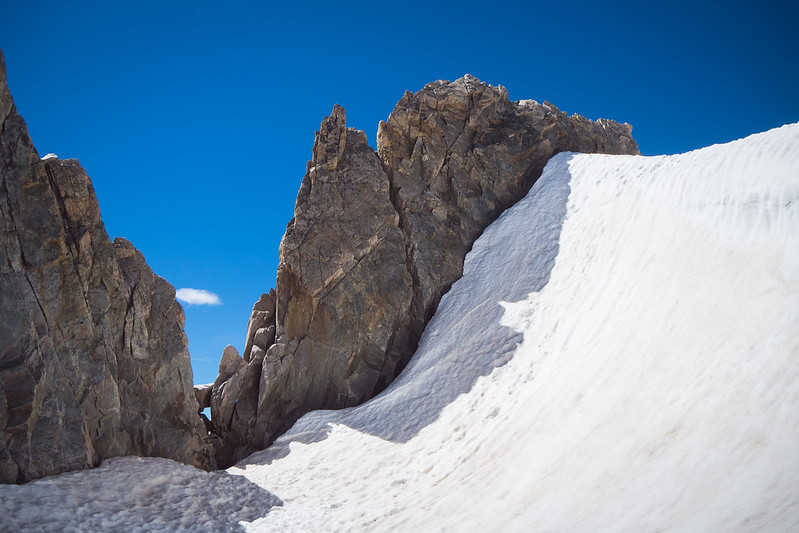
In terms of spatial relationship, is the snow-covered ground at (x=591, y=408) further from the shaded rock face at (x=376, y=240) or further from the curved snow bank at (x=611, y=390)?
the shaded rock face at (x=376, y=240)

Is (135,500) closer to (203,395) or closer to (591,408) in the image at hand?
(203,395)

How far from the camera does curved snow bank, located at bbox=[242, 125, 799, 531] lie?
10.5 m

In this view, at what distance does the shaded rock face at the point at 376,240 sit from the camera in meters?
22.7

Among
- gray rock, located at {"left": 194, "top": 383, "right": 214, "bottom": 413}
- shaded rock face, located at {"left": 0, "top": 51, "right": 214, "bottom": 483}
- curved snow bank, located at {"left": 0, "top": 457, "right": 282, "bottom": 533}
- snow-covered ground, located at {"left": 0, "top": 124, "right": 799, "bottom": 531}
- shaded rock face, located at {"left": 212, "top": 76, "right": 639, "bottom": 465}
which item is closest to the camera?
snow-covered ground, located at {"left": 0, "top": 124, "right": 799, "bottom": 531}

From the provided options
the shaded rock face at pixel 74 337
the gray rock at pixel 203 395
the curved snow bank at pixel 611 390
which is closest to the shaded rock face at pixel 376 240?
the gray rock at pixel 203 395

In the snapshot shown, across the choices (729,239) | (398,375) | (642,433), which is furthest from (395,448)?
(729,239)

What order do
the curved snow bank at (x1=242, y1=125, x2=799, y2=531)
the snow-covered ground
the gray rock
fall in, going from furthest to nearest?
the gray rock < the snow-covered ground < the curved snow bank at (x1=242, y1=125, x2=799, y2=531)

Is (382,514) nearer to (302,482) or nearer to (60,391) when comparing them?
(302,482)

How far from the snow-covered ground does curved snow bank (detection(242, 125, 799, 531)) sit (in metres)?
0.05

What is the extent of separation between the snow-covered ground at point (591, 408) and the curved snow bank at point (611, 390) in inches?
2.1

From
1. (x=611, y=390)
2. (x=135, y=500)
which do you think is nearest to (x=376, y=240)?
(x=611, y=390)

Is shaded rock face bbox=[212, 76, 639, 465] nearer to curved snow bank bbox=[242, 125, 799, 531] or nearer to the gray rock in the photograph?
the gray rock

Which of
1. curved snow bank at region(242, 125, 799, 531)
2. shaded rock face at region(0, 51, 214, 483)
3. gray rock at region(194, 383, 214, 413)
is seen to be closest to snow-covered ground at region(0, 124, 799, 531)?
curved snow bank at region(242, 125, 799, 531)

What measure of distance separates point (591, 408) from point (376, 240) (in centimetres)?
1390
